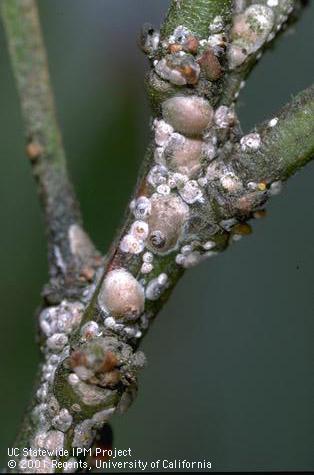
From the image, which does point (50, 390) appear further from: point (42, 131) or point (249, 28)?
point (249, 28)

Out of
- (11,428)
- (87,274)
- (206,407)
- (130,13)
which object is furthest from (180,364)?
(87,274)

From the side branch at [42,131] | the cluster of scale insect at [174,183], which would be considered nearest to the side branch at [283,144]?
the cluster of scale insect at [174,183]

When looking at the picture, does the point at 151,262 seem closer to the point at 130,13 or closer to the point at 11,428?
the point at 130,13

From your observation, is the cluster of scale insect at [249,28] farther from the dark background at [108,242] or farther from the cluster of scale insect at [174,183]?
the dark background at [108,242]

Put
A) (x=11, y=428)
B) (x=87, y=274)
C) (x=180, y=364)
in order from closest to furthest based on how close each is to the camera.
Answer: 1. (x=87, y=274)
2. (x=11, y=428)
3. (x=180, y=364)

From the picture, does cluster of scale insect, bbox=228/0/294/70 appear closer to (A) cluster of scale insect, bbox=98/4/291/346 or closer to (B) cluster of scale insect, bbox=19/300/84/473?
(A) cluster of scale insect, bbox=98/4/291/346

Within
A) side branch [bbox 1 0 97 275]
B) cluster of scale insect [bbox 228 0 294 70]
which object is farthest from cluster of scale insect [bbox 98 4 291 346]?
side branch [bbox 1 0 97 275]
